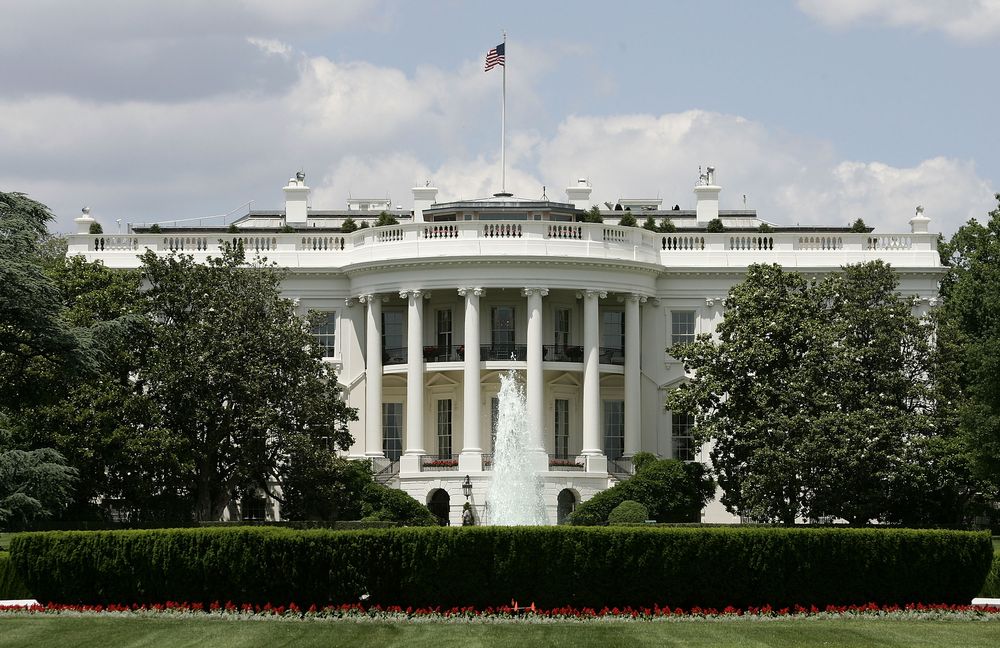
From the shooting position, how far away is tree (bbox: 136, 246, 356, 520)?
177 feet

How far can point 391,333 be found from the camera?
224 ft

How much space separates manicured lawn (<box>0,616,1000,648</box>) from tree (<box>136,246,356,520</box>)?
21855mm

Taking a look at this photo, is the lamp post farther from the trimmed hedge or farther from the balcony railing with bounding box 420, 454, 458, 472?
the trimmed hedge

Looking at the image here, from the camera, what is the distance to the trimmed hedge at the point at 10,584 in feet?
120

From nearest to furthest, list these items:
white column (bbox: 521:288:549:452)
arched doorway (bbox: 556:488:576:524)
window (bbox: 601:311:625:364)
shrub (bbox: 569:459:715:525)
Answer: shrub (bbox: 569:459:715:525), arched doorway (bbox: 556:488:576:524), white column (bbox: 521:288:549:452), window (bbox: 601:311:625:364)

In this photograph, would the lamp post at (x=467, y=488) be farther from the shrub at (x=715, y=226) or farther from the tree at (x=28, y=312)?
the shrub at (x=715, y=226)

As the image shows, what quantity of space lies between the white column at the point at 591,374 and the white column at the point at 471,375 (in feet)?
13.1

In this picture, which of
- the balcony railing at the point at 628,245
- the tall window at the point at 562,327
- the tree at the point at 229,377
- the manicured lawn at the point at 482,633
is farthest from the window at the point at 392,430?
the manicured lawn at the point at 482,633

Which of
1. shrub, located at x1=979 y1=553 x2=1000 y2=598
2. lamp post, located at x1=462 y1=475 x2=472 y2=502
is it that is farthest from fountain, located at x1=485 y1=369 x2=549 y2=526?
shrub, located at x1=979 y1=553 x2=1000 y2=598

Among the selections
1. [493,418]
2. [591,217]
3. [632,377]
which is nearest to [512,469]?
[493,418]

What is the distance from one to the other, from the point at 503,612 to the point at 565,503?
30.3 meters

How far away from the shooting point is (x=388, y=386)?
225 feet

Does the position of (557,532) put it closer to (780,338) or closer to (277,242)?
(780,338)

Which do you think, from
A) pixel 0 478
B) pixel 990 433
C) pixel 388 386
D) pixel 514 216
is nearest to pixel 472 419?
pixel 388 386
